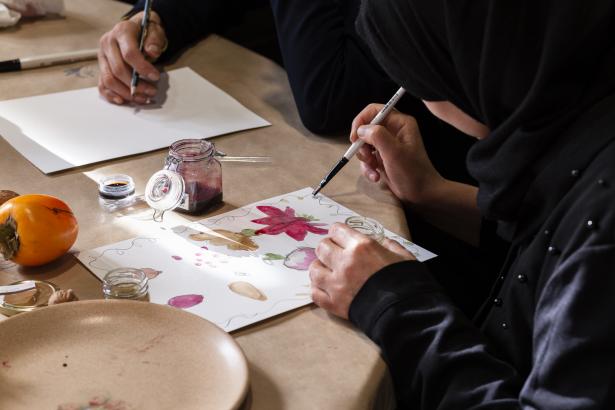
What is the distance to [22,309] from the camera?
104 cm

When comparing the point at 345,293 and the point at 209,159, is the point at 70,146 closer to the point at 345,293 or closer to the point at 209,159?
the point at 209,159

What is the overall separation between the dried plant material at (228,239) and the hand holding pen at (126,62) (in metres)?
0.54

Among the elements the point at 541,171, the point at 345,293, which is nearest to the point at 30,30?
the point at 345,293

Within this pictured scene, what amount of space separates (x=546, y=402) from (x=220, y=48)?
1331mm

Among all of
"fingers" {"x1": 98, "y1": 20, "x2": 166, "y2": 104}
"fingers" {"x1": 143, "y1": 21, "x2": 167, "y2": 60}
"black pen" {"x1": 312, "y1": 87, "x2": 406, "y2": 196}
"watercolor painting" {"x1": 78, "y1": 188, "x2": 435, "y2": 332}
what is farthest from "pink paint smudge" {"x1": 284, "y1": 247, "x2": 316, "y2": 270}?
"fingers" {"x1": 143, "y1": 21, "x2": 167, "y2": 60}

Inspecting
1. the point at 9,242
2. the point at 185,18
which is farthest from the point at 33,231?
the point at 185,18

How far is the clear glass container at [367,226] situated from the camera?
1.22 m

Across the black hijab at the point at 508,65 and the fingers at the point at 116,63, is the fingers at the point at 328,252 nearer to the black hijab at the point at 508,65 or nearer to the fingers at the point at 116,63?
the black hijab at the point at 508,65

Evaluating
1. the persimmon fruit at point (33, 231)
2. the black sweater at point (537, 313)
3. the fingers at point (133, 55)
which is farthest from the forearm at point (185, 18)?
the black sweater at point (537, 313)

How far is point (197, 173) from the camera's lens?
133 centimetres

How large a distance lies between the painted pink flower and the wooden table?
6 cm

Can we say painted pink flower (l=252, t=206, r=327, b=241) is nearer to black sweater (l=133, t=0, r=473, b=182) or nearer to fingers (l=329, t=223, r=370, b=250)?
fingers (l=329, t=223, r=370, b=250)

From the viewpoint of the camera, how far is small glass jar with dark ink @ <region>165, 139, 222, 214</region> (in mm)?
1312

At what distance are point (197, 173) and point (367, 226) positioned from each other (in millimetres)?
281
